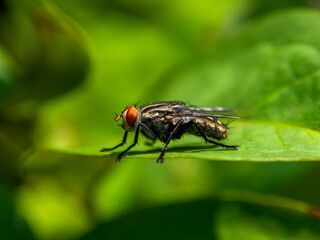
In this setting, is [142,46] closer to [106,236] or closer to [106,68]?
[106,68]

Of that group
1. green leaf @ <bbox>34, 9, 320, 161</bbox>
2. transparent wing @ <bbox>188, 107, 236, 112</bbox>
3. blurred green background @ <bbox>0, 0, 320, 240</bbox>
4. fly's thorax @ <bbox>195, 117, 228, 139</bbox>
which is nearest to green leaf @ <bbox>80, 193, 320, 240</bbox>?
blurred green background @ <bbox>0, 0, 320, 240</bbox>

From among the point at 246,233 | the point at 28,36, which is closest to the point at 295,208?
the point at 246,233

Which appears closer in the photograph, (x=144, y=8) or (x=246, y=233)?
(x=246, y=233)

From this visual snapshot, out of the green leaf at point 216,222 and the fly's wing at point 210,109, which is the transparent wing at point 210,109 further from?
the green leaf at point 216,222

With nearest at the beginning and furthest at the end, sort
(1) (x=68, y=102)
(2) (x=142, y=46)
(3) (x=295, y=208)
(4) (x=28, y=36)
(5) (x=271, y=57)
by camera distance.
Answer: (3) (x=295, y=208)
(5) (x=271, y=57)
(4) (x=28, y=36)
(1) (x=68, y=102)
(2) (x=142, y=46)

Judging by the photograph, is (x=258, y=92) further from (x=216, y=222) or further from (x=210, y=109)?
(x=216, y=222)

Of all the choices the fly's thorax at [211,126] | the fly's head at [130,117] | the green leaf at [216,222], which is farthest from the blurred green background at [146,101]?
the fly's head at [130,117]

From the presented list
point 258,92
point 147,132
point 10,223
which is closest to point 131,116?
point 147,132
